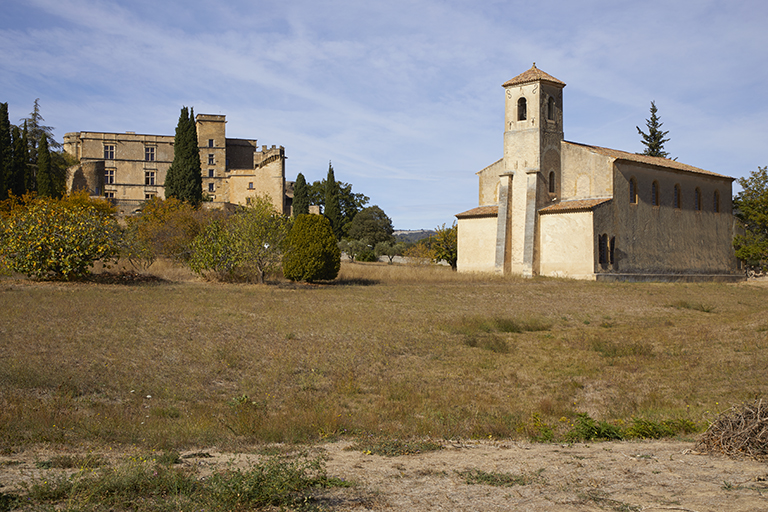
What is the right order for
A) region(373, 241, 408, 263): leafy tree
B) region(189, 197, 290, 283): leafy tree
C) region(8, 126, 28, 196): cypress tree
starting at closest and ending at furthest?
→ region(189, 197, 290, 283): leafy tree
region(8, 126, 28, 196): cypress tree
region(373, 241, 408, 263): leafy tree

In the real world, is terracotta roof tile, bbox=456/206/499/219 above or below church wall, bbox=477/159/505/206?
below

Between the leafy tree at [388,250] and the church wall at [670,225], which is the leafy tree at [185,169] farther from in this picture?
the church wall at [670,225]

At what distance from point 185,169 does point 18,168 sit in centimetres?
1396

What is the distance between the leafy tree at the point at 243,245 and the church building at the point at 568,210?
17419 millimetres

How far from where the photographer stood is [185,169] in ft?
190

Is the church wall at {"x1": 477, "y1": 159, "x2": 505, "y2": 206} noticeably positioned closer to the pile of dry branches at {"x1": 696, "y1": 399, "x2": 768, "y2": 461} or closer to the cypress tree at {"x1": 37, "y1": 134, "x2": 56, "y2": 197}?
the pile of dry branches at {"x1": 696, "y1": 399, "x2": 768, "y2": 461}

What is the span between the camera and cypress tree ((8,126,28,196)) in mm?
50375

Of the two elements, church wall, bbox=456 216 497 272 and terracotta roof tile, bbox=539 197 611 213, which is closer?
terracotta roof tile, bbox=539 197 611 213

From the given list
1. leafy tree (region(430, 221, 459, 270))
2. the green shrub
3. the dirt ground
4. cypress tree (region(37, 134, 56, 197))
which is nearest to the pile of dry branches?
the dirt ground

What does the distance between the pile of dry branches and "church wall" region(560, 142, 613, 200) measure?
111ft

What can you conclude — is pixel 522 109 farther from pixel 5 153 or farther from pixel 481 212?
pixel 5 153

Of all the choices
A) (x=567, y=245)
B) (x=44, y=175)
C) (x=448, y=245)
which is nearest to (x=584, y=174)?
(x=567, y=245)

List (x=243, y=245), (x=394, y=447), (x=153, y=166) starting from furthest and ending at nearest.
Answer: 1. (x=153, y=166)
2. (x=243, y=245)
3. (x=394, y=447)

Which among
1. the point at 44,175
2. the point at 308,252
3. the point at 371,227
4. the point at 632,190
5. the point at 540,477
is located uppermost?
the point at 44,175
